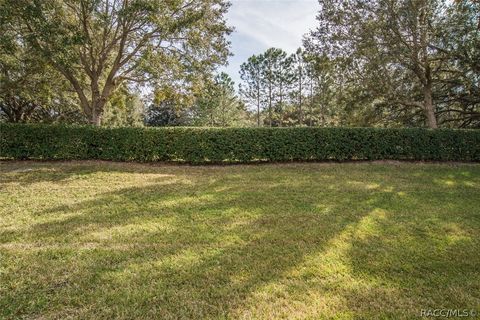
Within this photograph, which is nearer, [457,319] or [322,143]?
[457,319]

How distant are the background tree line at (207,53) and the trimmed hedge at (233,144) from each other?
98.5 inches

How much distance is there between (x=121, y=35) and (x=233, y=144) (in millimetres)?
6152

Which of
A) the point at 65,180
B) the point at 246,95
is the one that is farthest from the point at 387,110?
the point at 246,95

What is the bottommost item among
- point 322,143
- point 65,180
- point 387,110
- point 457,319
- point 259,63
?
point 457,319

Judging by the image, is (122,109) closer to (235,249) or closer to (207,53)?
(207,53)

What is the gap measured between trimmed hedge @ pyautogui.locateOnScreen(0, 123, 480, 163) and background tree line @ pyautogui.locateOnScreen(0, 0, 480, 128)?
2503mm

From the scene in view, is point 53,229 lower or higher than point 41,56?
lower

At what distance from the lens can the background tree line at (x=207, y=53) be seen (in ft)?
30.9

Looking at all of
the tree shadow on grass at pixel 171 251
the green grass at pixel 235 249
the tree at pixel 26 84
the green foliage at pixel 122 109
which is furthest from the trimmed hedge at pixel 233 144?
the tree shadow on grass at pixel 171 251

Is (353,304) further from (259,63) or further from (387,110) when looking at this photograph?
(259,63)

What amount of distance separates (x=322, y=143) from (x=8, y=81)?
1483cm

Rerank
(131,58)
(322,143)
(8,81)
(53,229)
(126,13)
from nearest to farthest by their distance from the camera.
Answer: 1. (53,229)
2. (126,13)
3. (322,143)
4. (131,58)
5. (8,81)

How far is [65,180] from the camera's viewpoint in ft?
25.4

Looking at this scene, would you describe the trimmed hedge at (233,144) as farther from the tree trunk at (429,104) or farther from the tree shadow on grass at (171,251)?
the tree shadow on grass at (171,251)
